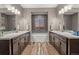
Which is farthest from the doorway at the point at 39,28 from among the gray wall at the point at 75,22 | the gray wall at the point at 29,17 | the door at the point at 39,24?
the gray wall at the point at 75,22

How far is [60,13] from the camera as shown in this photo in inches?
144

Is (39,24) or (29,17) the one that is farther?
(29,17)

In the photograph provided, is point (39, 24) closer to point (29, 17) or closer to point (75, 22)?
point (29, 17)

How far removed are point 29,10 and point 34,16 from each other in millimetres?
271

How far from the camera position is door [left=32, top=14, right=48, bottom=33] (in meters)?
3.08

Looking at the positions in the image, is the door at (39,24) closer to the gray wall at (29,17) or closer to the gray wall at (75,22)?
the gray wall at (29,17)

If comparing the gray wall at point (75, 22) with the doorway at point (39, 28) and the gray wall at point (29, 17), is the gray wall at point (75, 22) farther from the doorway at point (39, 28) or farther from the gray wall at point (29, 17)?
the doorway at point (39, 28)

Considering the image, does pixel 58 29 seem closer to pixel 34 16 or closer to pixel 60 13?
pixel 60 13

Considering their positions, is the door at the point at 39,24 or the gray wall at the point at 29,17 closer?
the door at the point at 39,24

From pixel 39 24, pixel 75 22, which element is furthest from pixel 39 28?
pixel 75 22

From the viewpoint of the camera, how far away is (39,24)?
3.13 metres

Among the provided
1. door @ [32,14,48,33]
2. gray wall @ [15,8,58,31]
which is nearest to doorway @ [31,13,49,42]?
door @ [32,14,48,33]

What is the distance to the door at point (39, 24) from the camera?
3079 millimetres
